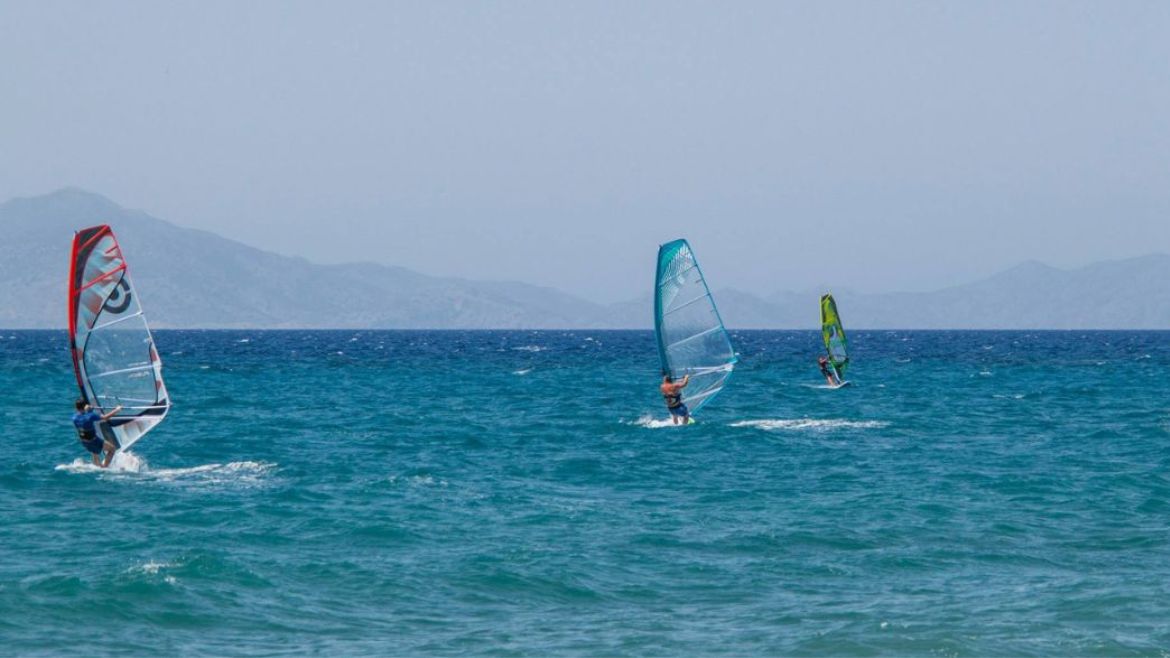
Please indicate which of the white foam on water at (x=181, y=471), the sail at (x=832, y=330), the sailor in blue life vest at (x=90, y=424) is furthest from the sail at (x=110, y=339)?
the sail at (x=832, y=330)

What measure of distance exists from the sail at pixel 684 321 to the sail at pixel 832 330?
19.2 m

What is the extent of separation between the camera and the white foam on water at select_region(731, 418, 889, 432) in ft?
159

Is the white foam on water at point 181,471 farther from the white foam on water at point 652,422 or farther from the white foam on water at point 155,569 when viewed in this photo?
the white foam on water at point 652,422

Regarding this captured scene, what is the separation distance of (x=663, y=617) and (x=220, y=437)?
2757 cm

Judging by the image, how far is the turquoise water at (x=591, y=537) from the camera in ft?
62.0

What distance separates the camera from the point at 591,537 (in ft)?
84.4

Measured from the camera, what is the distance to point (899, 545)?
24891mm

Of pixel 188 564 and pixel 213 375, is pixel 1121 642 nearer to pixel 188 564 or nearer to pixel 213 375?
pixel 188 564

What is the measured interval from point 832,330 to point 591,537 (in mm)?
44138

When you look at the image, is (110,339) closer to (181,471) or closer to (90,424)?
(90,424)

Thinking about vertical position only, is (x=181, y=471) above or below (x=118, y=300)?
below

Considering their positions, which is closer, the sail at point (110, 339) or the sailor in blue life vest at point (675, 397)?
the sail at point (110, 339)

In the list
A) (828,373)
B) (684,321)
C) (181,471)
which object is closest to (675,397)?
(684,321)

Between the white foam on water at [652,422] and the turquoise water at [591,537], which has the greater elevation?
the turquoise water at [591,537]
